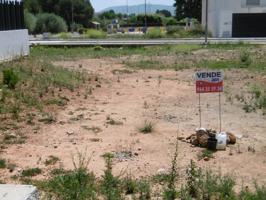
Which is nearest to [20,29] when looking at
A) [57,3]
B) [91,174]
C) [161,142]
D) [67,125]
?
[67,125]

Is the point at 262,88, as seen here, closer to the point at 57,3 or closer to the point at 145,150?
the point at 145,150

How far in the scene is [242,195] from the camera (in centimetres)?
571

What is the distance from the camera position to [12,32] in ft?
60.1

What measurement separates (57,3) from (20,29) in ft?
222

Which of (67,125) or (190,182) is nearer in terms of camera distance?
(190,182)

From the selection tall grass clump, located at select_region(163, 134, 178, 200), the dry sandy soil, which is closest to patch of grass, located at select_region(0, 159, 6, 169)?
the dry sandy soil

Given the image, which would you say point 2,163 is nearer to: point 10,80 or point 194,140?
point 194,140

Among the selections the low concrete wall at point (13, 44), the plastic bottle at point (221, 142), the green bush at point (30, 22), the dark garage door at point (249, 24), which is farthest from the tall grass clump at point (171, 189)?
the green bush at point (30, 22)

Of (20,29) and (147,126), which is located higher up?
(20,29)

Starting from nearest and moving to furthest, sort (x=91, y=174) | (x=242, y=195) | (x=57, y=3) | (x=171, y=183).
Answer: (x=242, y=195), (x=171, y=183), (x=91, y=174), (x=57, y=3)

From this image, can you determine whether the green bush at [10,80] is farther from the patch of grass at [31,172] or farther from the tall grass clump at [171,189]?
the tall grass clump at [171,189]

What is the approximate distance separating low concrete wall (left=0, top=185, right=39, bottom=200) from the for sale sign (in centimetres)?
437

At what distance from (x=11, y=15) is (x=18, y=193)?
49.2 feet

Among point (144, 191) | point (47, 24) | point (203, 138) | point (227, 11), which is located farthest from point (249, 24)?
point (144, 191)
